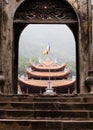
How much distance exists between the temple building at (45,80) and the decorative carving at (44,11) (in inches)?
800

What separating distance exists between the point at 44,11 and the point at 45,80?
24726 mm

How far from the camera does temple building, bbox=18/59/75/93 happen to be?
31.5 m

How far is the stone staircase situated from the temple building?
2438 cm

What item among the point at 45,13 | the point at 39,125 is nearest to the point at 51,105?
the point at 39,125

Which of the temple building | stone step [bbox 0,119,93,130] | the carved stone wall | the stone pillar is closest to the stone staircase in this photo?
stone step [bbox 0,119,93,130]

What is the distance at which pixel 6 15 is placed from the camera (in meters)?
10.1

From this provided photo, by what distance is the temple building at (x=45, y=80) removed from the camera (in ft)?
103

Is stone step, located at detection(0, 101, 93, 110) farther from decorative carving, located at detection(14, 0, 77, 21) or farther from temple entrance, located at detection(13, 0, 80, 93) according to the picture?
decorative carving, located at detection(14, 0, 77, 21)

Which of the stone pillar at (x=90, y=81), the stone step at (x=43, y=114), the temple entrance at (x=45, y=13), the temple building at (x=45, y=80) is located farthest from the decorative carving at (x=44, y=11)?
the temple building at (x=45, y=80)

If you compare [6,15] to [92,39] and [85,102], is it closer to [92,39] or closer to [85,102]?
[92,39]

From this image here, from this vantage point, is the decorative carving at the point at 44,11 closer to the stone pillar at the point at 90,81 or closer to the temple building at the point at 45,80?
the stone pillar at the point at 90,81

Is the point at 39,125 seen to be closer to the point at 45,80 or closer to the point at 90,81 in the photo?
the point at 90,81

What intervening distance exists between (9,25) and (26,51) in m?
92.0

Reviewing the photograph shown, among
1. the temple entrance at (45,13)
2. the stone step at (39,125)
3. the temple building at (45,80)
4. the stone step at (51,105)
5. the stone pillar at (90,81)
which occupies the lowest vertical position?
the temple building at (45,80)
